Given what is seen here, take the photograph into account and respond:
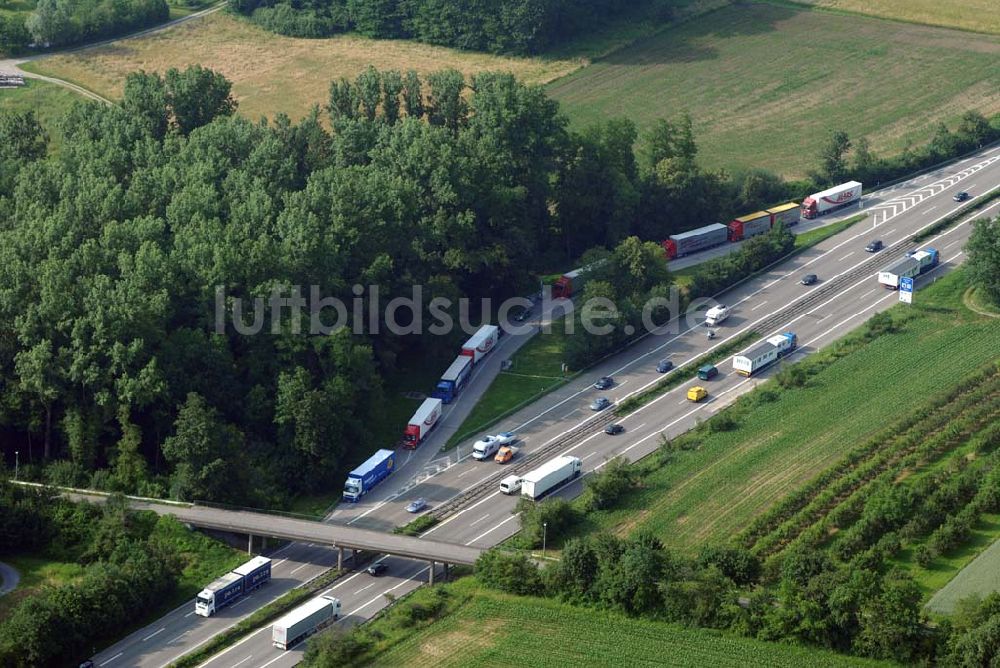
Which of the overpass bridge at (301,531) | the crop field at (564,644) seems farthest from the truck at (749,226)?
the crop field at (564,644)

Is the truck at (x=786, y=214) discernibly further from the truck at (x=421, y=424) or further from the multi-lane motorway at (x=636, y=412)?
the truck at (x=421, y=424)

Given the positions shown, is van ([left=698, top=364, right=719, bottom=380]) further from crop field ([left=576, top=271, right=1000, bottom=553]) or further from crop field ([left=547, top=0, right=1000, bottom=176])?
crop field ([left=547, top=0, right=1000, bottom=176])

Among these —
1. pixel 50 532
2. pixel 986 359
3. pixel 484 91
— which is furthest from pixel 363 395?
pixel 986 359

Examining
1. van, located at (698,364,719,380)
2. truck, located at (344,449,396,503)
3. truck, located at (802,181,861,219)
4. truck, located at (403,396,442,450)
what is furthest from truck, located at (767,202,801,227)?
truck, located at (344,449,396,503)

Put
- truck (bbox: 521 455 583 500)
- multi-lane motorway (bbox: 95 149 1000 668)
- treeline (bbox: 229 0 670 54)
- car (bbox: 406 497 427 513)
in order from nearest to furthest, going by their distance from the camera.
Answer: multi-lane motorway (bbox: 95 149 1000 668) → car (bbox: 406 497 427 513) → truck (bbox: 521 455 583 500) → treeline (bbox: 229 0 670 54)

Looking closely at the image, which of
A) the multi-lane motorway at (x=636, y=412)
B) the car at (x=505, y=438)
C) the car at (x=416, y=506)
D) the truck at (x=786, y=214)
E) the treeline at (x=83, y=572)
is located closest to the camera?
the treeline at (x=83, y=572)

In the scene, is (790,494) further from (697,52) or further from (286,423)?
(697,52)

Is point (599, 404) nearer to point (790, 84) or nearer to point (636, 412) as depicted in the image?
point (636, 412)
